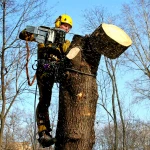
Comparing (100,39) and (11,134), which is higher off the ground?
(100,39)

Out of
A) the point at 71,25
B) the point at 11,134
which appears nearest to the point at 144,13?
the point at 71,25

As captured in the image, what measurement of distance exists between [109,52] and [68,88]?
608 millimetres

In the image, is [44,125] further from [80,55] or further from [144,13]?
[144,13]

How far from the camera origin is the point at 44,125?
3525 millimetres

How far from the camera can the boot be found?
10.4 feet

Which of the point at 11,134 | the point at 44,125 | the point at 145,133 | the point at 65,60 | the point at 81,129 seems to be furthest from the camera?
the point at 145,133

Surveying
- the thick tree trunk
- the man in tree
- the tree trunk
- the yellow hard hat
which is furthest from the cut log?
the yellow hard hat

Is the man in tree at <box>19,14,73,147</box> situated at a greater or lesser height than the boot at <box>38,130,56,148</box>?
greater

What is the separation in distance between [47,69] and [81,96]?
1.97 ft

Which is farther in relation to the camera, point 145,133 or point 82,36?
point 145,133

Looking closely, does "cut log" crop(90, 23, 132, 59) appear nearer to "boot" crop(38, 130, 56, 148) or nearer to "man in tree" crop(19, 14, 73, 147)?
"man in tree" crop(19, 14, 73, 147)

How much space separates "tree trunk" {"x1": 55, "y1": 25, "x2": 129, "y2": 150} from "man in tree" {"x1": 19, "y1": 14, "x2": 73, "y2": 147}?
0.67 feet

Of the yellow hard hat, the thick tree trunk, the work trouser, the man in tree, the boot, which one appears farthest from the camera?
the yellow hard hat

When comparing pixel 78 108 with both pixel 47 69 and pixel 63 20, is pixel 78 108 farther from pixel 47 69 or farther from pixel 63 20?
pixel 63 20
